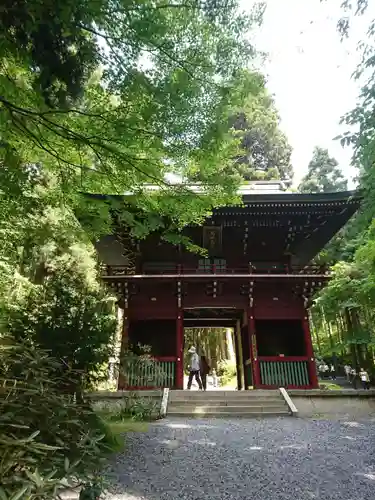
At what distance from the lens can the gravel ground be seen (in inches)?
145

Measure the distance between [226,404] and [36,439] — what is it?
24.6 ft

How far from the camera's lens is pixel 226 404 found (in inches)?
347

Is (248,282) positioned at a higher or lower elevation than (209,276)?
lower

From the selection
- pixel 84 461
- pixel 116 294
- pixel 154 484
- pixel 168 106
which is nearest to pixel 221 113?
pixel 168 106

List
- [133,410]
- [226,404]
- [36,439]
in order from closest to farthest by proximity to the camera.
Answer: [36,439], [133,410], [226,404]

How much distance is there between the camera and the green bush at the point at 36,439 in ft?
5.51

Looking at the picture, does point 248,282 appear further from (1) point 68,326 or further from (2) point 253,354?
(1) point 68,326

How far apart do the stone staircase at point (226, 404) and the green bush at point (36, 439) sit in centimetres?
618

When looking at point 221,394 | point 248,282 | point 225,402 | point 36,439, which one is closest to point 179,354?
point 221,394

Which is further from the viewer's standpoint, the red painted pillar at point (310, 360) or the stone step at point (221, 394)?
the red painted pillar at point (310, 360)

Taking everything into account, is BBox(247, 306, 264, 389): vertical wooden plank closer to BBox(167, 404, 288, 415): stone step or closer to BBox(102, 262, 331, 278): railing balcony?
BBox(102, 262, 331, 278): railing balcony

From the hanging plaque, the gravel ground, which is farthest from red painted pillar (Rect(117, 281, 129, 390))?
the gravel ground

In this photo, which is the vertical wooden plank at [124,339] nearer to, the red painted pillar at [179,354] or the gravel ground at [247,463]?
the red painted pillar at [179,354]

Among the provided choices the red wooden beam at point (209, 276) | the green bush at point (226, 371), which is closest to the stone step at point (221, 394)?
the red wooden beam at point (209, 276)
